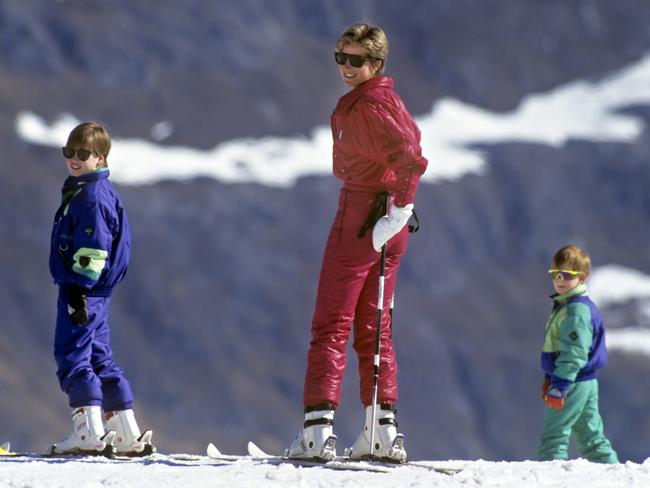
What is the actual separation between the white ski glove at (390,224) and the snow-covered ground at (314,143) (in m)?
147

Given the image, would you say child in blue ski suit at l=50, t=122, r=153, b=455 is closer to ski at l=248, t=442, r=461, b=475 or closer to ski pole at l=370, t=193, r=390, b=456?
ski at l=248, t=442, r=461, b=475

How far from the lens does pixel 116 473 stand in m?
8.12

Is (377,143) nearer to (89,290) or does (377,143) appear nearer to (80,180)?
(80,180)

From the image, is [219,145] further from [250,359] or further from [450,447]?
[450,447]

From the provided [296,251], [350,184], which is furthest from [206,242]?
[350,184]

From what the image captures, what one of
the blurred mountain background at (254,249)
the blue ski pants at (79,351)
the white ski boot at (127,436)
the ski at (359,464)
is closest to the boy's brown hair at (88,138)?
the blue ski pants at (79,351)

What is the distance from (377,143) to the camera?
367 inches

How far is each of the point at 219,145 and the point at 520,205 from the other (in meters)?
38.3

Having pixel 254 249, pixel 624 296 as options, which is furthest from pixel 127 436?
pixel 624 296

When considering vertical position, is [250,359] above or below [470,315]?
below

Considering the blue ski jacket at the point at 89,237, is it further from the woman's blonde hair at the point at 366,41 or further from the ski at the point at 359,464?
the woman's blonde hair at the point at 366,41

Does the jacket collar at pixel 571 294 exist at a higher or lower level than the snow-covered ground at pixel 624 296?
lower

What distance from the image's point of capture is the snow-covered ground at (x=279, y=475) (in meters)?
7.91

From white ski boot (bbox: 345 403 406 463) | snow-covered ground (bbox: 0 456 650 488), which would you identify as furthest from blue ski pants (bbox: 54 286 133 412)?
white ski boot (bbox: 345 403 406 463)
